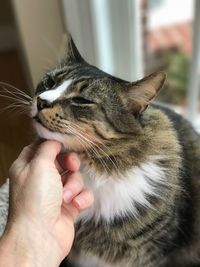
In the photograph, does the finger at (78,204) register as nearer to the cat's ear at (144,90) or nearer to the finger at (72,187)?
the finger at (72,187)

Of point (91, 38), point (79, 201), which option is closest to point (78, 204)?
point (79, 201)

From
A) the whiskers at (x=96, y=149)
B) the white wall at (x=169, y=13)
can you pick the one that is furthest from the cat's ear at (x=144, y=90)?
the white wall at (x=169, y=13)

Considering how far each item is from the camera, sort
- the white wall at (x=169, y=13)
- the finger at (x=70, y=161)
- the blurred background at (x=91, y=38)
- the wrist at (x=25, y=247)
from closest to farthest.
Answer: the wrist at (x=25, y=247), the finger at (x=70, y=161), the blurred background at (x=91, y=38), the white wall at (x=169, y=13)

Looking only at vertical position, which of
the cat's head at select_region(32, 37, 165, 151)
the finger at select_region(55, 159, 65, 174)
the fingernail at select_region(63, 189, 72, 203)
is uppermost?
the cat's head at select_region(32, 37, 165, 151)

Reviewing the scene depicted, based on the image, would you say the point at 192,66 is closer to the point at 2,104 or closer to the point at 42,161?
the point at 2,104

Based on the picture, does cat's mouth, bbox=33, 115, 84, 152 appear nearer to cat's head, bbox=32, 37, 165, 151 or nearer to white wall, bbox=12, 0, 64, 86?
cat's head, bbox=32, 37, 165, 151

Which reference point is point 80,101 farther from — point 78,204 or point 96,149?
point 78,204

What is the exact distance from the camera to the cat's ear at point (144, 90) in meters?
0.91

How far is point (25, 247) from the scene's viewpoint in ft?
2.87

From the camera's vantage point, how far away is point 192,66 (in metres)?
1.82

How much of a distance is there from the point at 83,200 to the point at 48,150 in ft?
0.50

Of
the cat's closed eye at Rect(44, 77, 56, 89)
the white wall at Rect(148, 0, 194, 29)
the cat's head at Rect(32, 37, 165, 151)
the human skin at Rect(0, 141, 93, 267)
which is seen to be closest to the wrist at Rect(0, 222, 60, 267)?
the human skin at Rect(0, 141, 93, 267)

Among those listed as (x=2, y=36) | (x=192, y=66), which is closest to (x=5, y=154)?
(x=2, y=36)

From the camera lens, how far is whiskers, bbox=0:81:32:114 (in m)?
1.02
